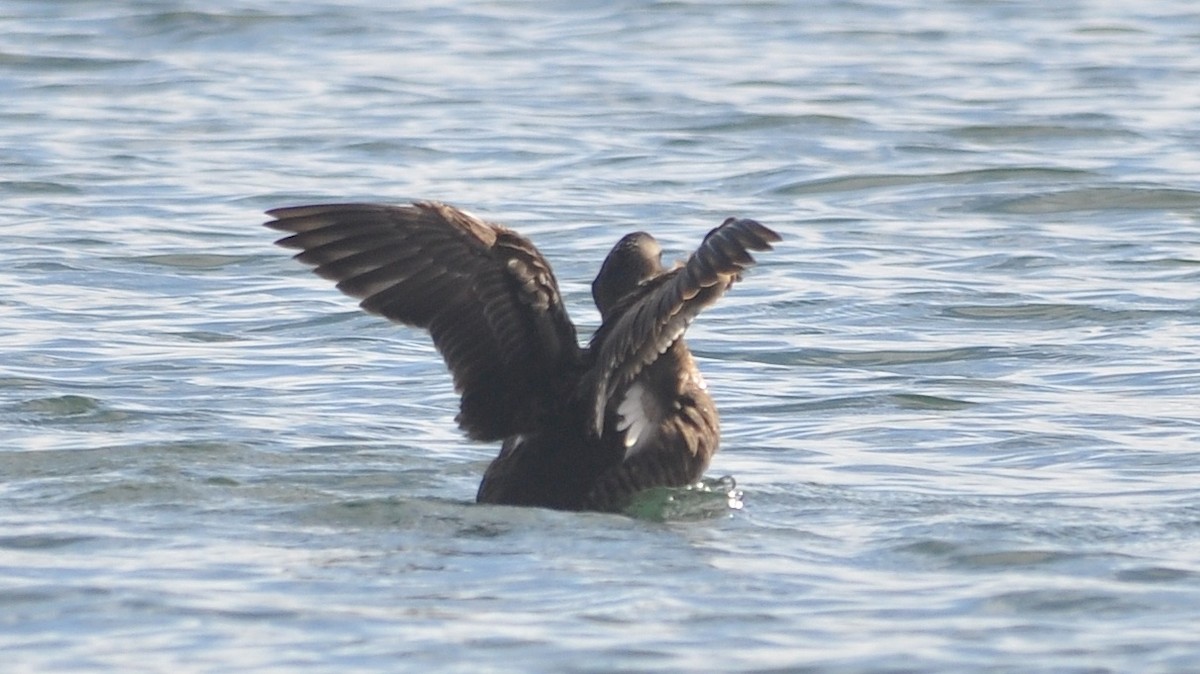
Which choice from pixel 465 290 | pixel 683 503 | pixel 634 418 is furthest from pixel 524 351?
pixel 683 503

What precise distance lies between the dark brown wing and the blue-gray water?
0.43 metres

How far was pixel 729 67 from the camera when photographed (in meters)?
19.9

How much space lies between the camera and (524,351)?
7.79 m

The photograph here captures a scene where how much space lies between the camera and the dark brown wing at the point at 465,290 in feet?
25.3

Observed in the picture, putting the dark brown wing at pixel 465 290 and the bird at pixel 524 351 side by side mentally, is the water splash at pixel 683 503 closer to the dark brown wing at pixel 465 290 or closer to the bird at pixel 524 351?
the bird at pixel 524 351

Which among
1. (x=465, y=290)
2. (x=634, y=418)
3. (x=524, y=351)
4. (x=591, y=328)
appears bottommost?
(x=591, y=328)

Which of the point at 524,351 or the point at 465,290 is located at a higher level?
the point at 465,290

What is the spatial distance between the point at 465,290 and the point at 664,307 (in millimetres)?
933

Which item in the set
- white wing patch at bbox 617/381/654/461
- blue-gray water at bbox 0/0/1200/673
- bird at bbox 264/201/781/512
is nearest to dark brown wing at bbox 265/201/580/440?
bird at bbox 264/201/781/512

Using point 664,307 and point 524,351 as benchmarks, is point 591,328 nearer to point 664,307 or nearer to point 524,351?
point 524,351

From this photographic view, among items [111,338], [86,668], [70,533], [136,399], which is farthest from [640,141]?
[86,668]

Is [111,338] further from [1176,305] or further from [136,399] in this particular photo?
[1176,305]

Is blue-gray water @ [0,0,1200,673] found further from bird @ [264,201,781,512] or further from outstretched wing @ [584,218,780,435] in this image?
outstretched wing @ [584,218,780,435]

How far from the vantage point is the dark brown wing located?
304 inches
